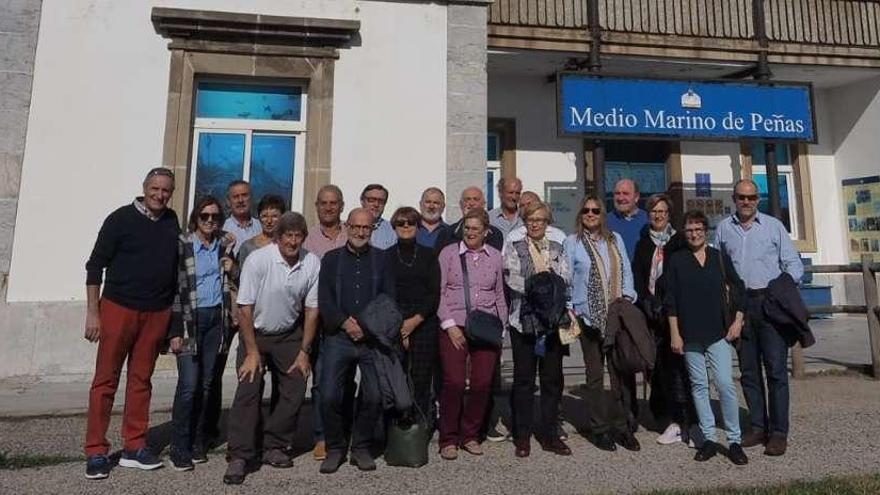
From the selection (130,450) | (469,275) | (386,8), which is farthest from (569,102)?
(130,450)

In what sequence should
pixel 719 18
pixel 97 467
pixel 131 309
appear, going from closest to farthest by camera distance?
1. pixel 97 467
2. pixel 131 309
3. pixel 719 18

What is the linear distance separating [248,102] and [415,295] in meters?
4.27

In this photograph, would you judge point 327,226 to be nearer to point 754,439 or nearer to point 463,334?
point 463,334

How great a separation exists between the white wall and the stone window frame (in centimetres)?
13

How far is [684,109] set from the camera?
8047mm

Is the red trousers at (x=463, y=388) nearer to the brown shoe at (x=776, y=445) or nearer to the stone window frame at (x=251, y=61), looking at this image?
the brown shoe at (x=776, y=445)

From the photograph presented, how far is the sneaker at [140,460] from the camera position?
11.2 ft

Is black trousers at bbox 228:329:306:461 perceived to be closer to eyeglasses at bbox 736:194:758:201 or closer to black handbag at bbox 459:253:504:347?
black handbag at bbox 459:253:504:347

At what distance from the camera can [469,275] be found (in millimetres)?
3707

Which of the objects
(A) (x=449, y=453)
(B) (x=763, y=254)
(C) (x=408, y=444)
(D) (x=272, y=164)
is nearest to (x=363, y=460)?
(C) (x=408, y=444)

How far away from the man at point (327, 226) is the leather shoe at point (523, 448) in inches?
72.1

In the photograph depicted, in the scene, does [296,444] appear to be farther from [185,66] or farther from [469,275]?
[185,66]

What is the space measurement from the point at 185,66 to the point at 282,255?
13.4 feet

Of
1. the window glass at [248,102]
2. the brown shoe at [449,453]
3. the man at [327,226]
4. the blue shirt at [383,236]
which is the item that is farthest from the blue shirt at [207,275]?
the window glass at [248,102]
